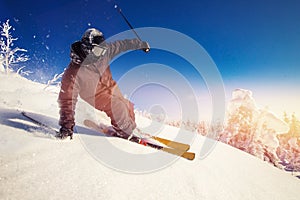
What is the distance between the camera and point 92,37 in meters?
3.47

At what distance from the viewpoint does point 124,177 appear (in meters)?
2.23

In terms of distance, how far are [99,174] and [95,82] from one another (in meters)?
2.08

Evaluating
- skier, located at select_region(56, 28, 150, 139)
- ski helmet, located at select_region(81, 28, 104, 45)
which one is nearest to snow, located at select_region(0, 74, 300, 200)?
skier, located at select_region(56, 28, 150, 139)

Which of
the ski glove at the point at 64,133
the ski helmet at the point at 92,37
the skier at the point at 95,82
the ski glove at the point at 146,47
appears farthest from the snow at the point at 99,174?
the ski glove at the point at 146,47

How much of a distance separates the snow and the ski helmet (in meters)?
1.75

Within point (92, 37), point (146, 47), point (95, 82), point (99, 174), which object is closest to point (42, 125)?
point (95, 82)

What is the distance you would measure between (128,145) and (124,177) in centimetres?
95

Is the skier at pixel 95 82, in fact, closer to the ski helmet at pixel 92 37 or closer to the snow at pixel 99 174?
the ski helmet at pixel 92 37

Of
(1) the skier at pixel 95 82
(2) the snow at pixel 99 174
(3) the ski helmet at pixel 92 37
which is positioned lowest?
(2) the snow at pixel 99 174

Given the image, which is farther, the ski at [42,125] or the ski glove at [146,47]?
the ski glove at [146,47]

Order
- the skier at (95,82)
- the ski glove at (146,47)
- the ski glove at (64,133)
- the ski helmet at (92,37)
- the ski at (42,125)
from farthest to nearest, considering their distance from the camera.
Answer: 1. the ski glove at (146,47)
2. the ski helmet at (92,37)
3. the skier at (95,82)
4. the ski at (42,125)
5. the ski glove at (64,133)

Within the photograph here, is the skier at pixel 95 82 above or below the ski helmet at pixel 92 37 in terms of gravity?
below

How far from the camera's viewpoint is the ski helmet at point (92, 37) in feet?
11.3

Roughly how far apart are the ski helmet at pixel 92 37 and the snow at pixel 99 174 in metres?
1.75
